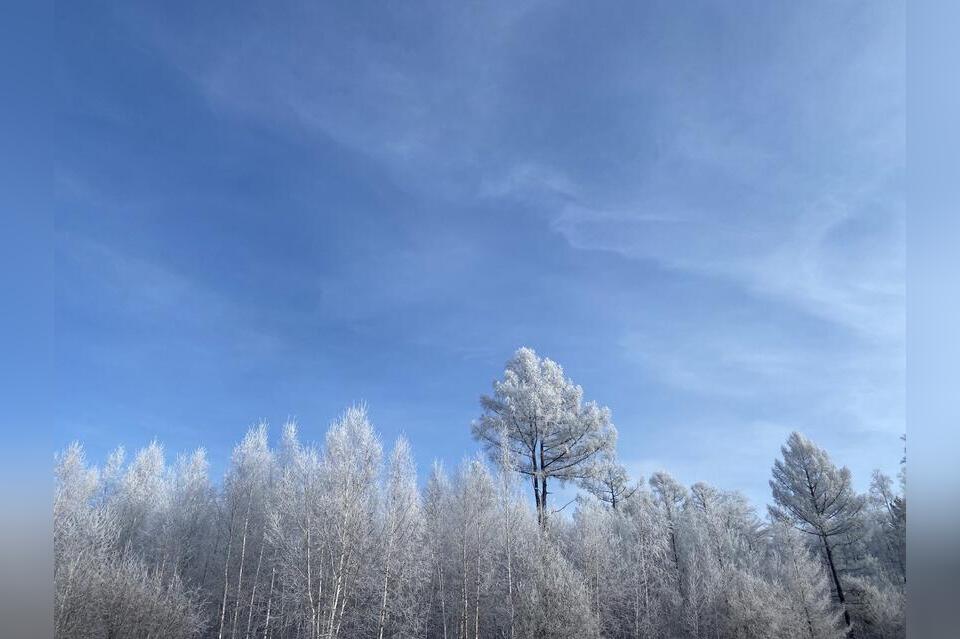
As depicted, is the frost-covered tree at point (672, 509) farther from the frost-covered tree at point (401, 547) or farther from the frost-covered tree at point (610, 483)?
the frost-covered tree at point (401, 547)

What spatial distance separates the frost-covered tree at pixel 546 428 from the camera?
48.6 ft

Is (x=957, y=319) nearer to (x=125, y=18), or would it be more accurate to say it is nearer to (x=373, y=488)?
(x=125, y=18)

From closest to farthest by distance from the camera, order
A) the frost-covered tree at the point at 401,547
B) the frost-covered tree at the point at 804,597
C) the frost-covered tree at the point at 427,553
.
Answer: the frost-covered tree at the point at 427,553, the frost-covered tree at the point at 401,547, the frost-covered tree at the point at 804,597

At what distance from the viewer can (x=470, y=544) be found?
45.2 feet

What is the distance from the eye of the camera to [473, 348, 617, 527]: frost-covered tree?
14812mm

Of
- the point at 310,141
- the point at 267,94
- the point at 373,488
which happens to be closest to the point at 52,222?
the point at 267,94

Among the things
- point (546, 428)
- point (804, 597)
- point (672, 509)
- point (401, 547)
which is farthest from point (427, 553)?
point (672, 509)

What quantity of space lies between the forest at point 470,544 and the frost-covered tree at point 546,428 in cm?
6

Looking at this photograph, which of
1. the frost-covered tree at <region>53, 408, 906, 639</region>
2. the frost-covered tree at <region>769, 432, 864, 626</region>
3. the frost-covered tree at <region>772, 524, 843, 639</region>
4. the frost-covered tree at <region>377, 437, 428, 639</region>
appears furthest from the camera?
the frost-covered tree at <region>769, 432, 864, 626</region>

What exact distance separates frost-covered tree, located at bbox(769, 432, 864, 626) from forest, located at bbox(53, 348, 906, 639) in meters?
0.06

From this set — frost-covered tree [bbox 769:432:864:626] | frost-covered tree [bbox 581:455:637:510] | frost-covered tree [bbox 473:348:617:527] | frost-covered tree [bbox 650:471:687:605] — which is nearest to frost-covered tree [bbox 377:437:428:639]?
frost-covered tree [bbox 473:348:617:527]

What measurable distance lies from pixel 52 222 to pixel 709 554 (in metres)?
18.8

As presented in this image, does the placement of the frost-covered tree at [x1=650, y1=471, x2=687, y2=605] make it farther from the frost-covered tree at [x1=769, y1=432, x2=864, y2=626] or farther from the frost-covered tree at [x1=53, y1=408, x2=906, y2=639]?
the frost-covered tree at [x1=769, y1=432, x2=864, y2=626]

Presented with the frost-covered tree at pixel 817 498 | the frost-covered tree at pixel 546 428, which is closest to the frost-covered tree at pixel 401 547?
the frost-covered tree at pixel 546 428
